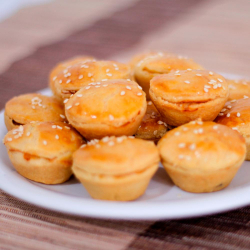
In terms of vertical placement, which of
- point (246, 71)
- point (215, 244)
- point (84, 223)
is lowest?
point (246, 71)

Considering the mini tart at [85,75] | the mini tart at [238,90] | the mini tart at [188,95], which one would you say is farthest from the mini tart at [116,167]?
the mini tart at [238,90]

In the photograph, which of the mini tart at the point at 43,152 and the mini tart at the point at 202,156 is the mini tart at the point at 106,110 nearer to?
the mini tart at the point at 43,152

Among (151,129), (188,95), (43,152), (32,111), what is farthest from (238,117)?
(32,111)

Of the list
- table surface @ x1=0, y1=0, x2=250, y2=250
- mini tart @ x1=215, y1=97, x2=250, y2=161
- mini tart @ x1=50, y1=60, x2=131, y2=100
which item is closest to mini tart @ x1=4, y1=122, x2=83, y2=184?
table surface @ x1=0, y1=0, x2=250, y2=250

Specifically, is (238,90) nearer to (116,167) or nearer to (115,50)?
(116,167)

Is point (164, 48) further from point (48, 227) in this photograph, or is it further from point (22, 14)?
point (48, 227)

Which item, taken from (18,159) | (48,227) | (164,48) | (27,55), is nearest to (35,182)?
(18,159)
